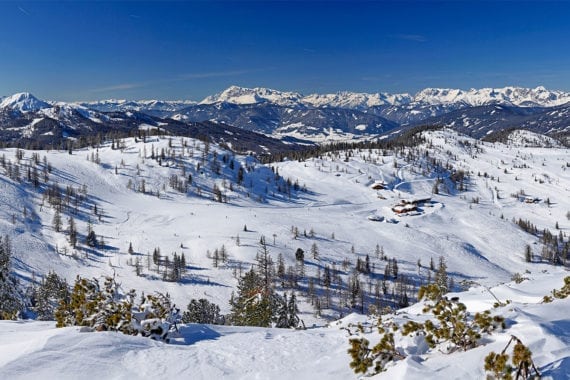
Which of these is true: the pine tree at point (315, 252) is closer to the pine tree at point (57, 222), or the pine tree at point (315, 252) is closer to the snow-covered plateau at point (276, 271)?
the snow-covered plateau at point (276, 271)

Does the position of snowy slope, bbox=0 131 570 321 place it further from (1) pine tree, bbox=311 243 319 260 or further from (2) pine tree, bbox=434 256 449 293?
(2) pine tree, bbox=434 256 449 293

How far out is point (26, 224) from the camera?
14362 centimetres

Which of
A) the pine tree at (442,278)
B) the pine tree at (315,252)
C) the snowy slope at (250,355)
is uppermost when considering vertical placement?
the snowy slope at (250,355)

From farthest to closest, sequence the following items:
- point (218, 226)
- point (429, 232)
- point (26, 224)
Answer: point (429, 232), point (218, 226), point (26, 224)

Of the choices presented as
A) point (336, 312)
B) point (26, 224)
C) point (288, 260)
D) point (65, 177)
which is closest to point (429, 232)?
point (288, 260)

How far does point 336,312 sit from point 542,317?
327 feet

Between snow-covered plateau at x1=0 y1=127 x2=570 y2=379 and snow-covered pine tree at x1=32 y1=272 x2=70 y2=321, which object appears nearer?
snow-covered plateau at x1=0 y1=127 x2=570 y2=379

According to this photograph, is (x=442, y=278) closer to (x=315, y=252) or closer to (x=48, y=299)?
(x=315, y=252)

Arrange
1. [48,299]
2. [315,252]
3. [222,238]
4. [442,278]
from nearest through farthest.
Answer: [48,299]
[442,278]
[315,252]
[222,238]

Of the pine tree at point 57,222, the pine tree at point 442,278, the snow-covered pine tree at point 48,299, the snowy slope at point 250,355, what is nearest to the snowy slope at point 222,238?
the pine tree at point 57,222

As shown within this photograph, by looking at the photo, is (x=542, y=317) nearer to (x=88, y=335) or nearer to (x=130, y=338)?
(x=130, y=338)

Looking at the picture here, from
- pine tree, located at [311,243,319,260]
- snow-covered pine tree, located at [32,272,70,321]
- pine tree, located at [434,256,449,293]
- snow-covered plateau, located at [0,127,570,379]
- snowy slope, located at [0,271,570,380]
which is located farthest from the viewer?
pine tree, located at [311,243,319,260]

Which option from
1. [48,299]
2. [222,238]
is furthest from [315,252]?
[48,299]

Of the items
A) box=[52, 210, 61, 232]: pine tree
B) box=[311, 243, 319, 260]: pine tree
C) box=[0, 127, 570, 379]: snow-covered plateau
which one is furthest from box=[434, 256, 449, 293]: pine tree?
box=[52, 210, 61, 232]: pine tree
